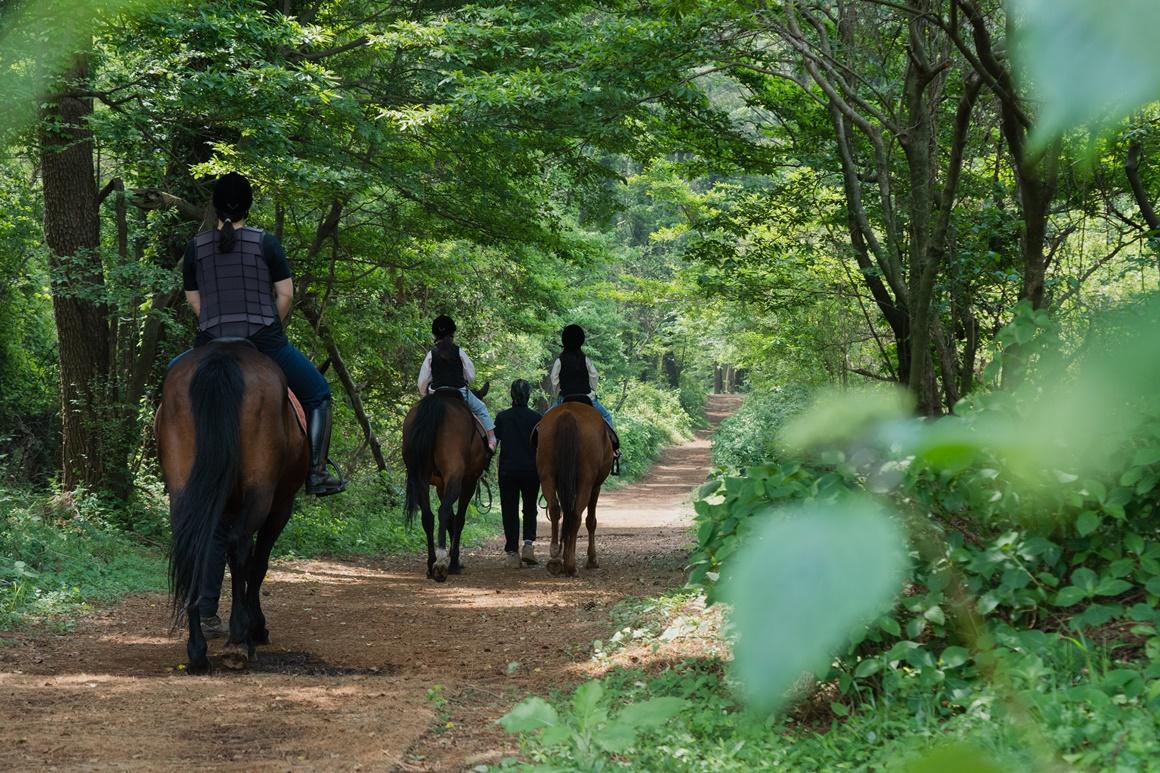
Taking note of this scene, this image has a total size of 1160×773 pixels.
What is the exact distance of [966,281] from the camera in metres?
10.4

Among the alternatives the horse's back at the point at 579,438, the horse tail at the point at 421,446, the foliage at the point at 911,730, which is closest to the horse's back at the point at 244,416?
the foliage at the point at 911,730

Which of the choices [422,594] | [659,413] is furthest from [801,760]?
[659,413]

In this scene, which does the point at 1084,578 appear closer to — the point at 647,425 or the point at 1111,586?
the point at 1111,586

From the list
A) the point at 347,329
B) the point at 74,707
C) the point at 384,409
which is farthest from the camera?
the point at 384,409

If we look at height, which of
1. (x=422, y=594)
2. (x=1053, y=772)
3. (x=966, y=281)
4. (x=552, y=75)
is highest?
(x=552, y=75)

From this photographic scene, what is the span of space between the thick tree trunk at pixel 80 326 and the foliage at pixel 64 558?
0.63 m

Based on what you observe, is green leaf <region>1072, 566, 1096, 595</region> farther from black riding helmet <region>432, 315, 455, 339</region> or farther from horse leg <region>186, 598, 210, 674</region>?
black riding helmet <region>432, 315, 455, 339</region>

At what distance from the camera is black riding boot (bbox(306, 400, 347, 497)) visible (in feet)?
24.6

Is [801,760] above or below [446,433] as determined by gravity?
below

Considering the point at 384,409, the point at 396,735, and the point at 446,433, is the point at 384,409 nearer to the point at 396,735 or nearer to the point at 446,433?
the point at 446,433

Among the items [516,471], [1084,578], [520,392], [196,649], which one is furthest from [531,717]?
[520,392]

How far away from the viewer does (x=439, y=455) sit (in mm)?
11992

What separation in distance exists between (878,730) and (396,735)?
6.57 ft

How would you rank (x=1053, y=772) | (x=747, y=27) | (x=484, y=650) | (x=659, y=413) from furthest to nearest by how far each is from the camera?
(x=659, y=413)
(x=747, y=27)
(x=484, y=650)
(x=1053, y=772)
